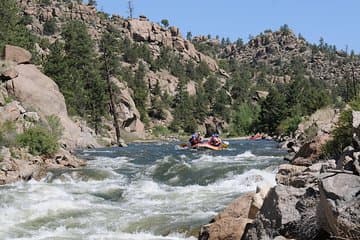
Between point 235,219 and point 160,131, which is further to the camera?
point 160,131

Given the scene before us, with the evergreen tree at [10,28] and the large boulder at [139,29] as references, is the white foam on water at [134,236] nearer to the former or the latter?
the evergreen tree at [10,28]

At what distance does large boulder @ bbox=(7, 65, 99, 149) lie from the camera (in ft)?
96.3

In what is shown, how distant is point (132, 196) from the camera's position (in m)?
14.4

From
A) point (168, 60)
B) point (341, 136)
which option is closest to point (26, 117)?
point (341, 136)

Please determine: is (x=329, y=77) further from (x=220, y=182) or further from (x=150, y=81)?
(x=220, y=182)

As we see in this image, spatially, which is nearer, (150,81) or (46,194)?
(46,194)

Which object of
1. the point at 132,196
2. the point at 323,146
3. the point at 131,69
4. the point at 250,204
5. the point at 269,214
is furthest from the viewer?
the point at 131,69

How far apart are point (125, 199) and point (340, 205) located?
8.67 metres

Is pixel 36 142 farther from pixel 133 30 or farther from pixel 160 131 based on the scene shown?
pixel 133 30

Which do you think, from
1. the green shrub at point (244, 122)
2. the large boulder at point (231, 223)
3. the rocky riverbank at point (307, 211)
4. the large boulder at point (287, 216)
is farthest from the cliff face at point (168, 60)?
the large boulder at point (287, 216)

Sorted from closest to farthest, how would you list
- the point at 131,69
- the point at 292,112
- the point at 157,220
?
1. the point at 157,220
2. the point at 292,112
3. the point at 131,69

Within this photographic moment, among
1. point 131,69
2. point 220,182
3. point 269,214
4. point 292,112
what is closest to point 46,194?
point 220,182

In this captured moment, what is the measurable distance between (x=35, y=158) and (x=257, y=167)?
756 cm

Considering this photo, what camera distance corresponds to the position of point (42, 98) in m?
30.6
